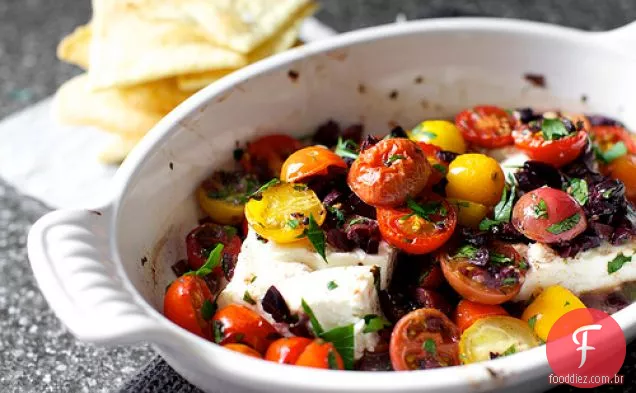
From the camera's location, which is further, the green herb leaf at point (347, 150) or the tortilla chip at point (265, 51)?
the tortilla chip at point (265, 51)

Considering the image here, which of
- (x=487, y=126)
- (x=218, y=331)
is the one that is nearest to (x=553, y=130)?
(x=487, y=126)

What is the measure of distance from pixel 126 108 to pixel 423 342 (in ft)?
4.32

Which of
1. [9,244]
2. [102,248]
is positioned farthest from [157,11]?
[102,248]

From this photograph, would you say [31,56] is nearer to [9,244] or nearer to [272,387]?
[9,244]

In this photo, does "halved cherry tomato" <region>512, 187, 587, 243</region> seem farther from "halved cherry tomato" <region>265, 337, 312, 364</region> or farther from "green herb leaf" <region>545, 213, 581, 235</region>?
"halved cherry tomato" <region>265, 337, 312, 364</region>

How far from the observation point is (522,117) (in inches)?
86.3

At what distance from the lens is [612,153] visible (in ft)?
7.02

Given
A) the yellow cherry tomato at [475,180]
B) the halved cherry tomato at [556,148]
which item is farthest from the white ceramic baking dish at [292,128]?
the yellow cherry tomato at [475,180]

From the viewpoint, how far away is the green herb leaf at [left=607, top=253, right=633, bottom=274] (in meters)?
1.76

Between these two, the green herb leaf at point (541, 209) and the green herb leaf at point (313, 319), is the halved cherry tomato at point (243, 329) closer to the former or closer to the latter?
the green herb leaf at point (313, 319)

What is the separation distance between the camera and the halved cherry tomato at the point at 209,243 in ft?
6.27

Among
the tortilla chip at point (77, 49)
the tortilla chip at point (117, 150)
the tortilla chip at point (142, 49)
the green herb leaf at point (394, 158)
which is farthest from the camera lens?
the tortilla chip at point (77, 49)

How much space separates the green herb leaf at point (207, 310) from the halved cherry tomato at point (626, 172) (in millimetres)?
1071

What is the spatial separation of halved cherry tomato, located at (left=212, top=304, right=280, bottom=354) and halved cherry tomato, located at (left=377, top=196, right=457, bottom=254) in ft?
1.03
